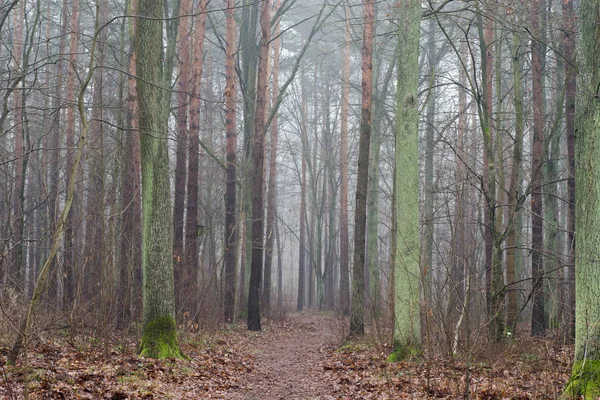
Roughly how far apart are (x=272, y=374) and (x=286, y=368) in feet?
2.87

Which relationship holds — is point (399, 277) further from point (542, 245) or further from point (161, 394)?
point (542, 245)

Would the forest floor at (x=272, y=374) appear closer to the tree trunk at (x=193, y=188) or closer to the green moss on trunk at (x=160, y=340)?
the green moss on trunk at (x=160, y=340)

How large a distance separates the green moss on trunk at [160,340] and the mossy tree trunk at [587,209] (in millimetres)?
5482

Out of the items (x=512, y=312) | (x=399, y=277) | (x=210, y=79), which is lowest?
(x=512, y=312)

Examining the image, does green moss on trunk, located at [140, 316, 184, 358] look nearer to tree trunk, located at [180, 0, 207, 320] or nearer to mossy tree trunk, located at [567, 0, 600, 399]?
tree trunk, located at [180, 0, 207, 320]

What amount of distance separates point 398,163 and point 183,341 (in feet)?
17.6

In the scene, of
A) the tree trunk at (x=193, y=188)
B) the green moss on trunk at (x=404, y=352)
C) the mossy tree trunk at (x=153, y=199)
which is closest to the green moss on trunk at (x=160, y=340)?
the mossy tree trunk at (x=153, y=199)

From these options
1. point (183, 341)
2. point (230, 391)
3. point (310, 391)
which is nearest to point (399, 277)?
point (310, 391)

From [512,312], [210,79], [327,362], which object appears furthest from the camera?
→ [210,79]

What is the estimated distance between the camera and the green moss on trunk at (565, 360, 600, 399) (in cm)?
554

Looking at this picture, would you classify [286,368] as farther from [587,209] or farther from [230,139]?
[230,139]

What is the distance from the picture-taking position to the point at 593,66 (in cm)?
603

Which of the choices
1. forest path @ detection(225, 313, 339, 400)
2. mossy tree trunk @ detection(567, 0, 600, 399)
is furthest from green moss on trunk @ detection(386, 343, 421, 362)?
mossy tree trunk @ detection(567, 0, 600, 399)

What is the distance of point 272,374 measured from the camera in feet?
31.2
